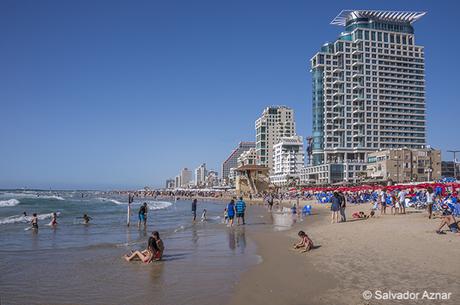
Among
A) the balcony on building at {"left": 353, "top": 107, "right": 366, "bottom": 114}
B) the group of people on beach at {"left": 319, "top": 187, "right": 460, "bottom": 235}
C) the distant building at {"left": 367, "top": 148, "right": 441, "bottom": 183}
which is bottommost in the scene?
the group of people on beach at {"left": 319, "top": 187, "right": 460, "bottom": 235}

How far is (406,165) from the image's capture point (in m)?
89.1

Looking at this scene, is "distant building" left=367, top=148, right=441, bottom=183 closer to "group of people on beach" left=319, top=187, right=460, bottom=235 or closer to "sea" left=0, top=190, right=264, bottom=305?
"group of people on beach" left=319, top=187, right=460, bottom=235

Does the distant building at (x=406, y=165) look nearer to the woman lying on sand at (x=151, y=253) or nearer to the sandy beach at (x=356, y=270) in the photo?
the sandy beach at (x=356, y=270)

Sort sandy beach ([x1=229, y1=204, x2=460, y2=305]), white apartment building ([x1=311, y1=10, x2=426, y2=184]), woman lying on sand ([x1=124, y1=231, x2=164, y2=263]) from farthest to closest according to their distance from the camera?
white apartment building ([x1=311, y1=10, x2=426, y2=184])
woman lying on sand ([x1=124, y1=231, x2=164, y2=263])
sandy beach ([x1=229, y1=204, x2=460, y2=305])

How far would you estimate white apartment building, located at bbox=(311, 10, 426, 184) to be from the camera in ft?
357

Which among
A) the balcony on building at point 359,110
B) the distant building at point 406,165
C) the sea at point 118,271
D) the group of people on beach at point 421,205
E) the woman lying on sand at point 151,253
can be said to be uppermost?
the balcony on building at point 359,110

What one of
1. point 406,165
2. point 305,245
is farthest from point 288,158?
point 305,245

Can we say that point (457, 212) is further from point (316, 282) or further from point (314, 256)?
point (316, 282)

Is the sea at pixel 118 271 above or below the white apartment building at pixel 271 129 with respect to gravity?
below

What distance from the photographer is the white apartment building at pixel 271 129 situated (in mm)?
156750

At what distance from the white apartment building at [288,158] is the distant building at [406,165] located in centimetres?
4183

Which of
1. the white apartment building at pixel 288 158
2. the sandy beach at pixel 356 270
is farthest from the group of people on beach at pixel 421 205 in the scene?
the white apartment building at pixel 288 158

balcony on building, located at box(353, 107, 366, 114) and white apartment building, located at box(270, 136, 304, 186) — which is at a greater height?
balcony on building, located at box(353, 107, 366, 114)

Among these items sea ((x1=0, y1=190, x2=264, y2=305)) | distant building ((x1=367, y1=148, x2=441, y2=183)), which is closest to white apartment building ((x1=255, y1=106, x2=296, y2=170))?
distant building ((x1=367, y1=148, x2=441, y2=183))
